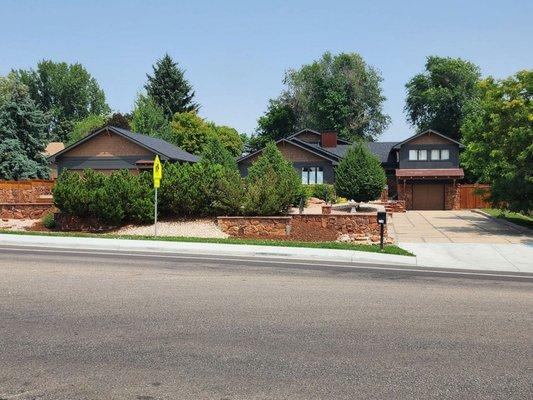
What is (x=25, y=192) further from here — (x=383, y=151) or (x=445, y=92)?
(x=445, y=92)

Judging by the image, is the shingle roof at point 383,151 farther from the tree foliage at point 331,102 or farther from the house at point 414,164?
the tree foliage at point 331,102

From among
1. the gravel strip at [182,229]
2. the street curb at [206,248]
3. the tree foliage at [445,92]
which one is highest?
the tree foliage at [445,92]

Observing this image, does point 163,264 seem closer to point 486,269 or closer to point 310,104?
point 486,269

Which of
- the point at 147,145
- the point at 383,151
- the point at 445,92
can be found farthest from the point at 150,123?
the point at 445,92

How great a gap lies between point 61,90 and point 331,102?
5337 centimetres

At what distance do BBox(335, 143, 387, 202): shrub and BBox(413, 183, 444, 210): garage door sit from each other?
916 centimetres

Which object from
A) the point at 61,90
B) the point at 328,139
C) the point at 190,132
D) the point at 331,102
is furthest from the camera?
the point at 61,90

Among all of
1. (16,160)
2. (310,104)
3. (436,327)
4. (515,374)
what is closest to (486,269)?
(436,327)

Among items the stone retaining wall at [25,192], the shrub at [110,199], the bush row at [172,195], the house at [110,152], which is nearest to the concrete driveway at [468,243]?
the bush row at [172,195]

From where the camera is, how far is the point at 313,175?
48.4 meters

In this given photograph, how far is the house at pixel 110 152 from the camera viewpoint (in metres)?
42.5

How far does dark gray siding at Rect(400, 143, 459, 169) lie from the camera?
48750 mm

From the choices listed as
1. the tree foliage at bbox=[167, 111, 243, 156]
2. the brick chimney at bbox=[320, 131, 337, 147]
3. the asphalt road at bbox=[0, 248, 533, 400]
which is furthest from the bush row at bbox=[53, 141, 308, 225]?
the tree foliage at bbox=[167, 111, 243, 156]

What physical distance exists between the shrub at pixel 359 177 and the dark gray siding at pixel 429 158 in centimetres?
1069
